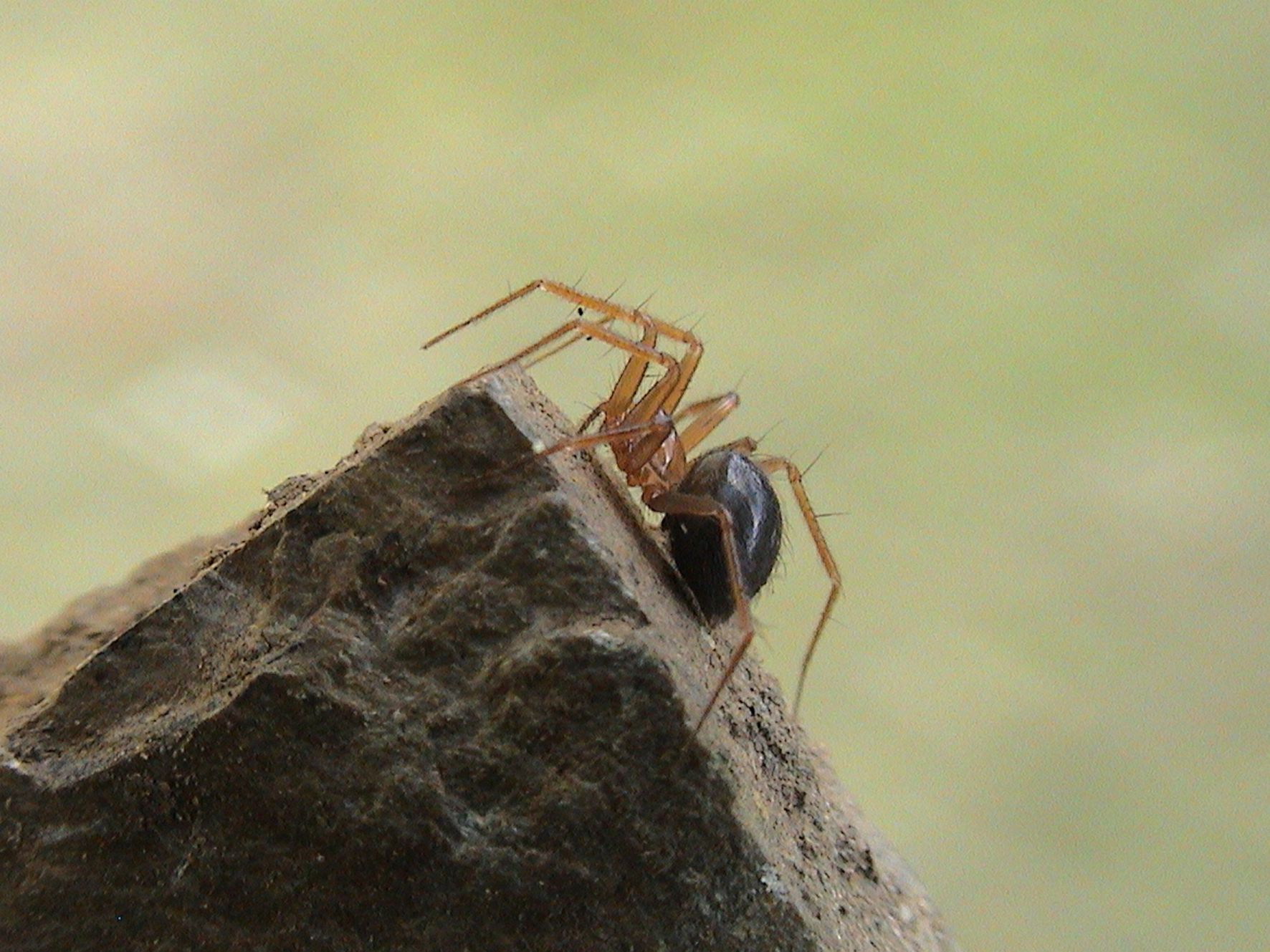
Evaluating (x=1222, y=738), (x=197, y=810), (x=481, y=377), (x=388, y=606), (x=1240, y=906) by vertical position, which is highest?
(x=1222, y=738)

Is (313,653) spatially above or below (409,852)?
above

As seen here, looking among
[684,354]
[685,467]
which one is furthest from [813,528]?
[684,354]

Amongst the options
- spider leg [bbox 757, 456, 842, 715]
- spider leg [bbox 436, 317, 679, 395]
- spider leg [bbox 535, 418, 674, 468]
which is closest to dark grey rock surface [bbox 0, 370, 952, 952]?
spider leg [bbox 535, 418, 674, 468]

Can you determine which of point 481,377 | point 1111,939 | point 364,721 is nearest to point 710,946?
point 364,721

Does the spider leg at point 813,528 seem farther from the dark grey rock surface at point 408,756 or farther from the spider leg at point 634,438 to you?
the dark grey rock surface at point 408,756

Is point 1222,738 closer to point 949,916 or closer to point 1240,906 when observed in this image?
point 1240,906

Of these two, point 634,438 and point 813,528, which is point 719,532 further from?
point 813,528

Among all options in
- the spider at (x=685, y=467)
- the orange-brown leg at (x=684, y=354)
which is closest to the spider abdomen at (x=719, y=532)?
the spider at (x=685, y=467)
